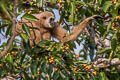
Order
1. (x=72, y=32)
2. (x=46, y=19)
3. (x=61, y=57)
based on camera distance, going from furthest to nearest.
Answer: (x=46, y=19) → (x=72, y=32) → (x=61, y=57)

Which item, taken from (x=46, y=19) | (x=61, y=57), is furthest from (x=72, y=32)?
(x=46, y=19)

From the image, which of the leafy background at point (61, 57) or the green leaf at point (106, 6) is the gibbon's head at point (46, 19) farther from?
the green leaf at point (106, 6)

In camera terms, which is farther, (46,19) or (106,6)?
(46,19)

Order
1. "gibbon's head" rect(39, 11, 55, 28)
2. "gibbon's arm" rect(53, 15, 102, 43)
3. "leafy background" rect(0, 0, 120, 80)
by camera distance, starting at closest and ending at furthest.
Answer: "leafy background" rect(0, 0, 120, 80) < "gibbon's arm" rect(53, 15, 102, 43) < "gibbon's head" rect(39, 11, 55, 28)

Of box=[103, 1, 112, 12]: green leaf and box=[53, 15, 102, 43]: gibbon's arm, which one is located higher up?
box=[103, 1, 112, 12]: green leaf

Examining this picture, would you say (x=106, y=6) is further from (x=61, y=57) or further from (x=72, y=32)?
(x=72, y=32)

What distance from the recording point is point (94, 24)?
21.9 ft

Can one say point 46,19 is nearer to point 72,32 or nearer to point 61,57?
point 72,32

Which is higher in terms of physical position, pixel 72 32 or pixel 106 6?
pixel 106 6

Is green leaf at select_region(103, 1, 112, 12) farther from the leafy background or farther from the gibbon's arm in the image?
the gibbon's arm

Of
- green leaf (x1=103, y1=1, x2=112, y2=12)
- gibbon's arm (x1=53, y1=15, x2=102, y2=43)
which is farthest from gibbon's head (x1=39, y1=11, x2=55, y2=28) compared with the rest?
green leaf (x1=103, y1=1, x2=112, y2=12)

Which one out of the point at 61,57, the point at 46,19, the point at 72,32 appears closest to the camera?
the point at 61,57

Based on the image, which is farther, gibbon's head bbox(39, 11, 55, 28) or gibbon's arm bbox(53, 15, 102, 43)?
gibbon's head bbox(39, 11, 55, 28)

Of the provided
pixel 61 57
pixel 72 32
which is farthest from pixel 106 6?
pixel 72 32
